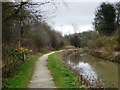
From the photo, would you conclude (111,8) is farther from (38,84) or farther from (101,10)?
(38,84)

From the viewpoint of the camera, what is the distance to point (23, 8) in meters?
14.6

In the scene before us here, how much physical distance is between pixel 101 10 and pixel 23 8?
50188 mm

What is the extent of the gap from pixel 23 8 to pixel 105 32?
1890 inches

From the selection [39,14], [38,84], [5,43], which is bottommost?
[38,84]

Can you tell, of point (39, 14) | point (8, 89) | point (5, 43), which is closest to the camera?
point (8, 89)

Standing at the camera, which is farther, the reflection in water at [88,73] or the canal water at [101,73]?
the canal water at [101,73]

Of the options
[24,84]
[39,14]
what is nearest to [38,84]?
[24,84]

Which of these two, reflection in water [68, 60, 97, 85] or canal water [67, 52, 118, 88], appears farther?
canal water [67, 52, 118, 88]

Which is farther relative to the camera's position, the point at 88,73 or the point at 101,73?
the point at 101,73

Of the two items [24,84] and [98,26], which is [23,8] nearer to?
[24,84]

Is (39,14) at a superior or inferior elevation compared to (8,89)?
superior

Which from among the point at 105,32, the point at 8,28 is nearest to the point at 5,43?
the point at 8,28

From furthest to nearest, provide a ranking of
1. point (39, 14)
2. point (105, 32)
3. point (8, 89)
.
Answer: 1. point (105, 32)
2. point (39, 14)
3. point (8, 89)

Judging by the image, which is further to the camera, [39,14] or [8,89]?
[39,14]
